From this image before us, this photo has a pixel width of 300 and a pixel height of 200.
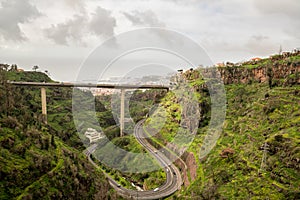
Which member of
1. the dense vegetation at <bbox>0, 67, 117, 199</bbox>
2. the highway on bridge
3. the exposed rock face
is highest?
the exposed rock face

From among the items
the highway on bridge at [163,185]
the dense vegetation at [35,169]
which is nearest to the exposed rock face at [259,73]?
the highway on bridge at [163,185]

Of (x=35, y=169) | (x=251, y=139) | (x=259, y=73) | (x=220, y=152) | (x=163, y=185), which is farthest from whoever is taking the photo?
(x=259, y=73)

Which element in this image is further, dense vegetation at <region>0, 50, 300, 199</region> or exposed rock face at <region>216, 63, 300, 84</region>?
exposed rock face at <region>216, 63, 300, 84</region>

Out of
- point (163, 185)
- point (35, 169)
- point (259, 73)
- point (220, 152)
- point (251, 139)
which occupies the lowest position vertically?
point (163, 185)

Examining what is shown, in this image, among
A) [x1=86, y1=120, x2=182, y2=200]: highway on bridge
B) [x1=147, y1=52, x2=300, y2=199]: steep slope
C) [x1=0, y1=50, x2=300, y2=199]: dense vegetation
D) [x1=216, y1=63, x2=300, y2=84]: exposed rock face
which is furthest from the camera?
[x1=216, y1=63, x2=300, y2=84]: exposed rock face

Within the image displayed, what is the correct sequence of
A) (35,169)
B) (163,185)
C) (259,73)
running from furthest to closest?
(259,73) → (163,185) → (35,169)

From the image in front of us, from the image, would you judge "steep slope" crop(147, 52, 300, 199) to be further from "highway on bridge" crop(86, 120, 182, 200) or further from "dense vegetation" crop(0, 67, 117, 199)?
"dense vegetation" crop(0, 67, 117, 199)

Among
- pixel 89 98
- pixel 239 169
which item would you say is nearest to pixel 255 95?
pixel 239 169

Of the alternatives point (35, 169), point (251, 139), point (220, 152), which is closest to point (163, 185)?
point (220, 152)

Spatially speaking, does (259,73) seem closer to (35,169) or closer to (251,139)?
(251,139)

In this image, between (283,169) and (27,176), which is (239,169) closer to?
(283,169)

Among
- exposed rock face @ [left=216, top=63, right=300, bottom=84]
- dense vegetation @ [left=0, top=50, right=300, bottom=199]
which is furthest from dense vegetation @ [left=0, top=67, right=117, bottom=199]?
exposed rock face @ [left=216, top=63, right=300, bottom=84]
